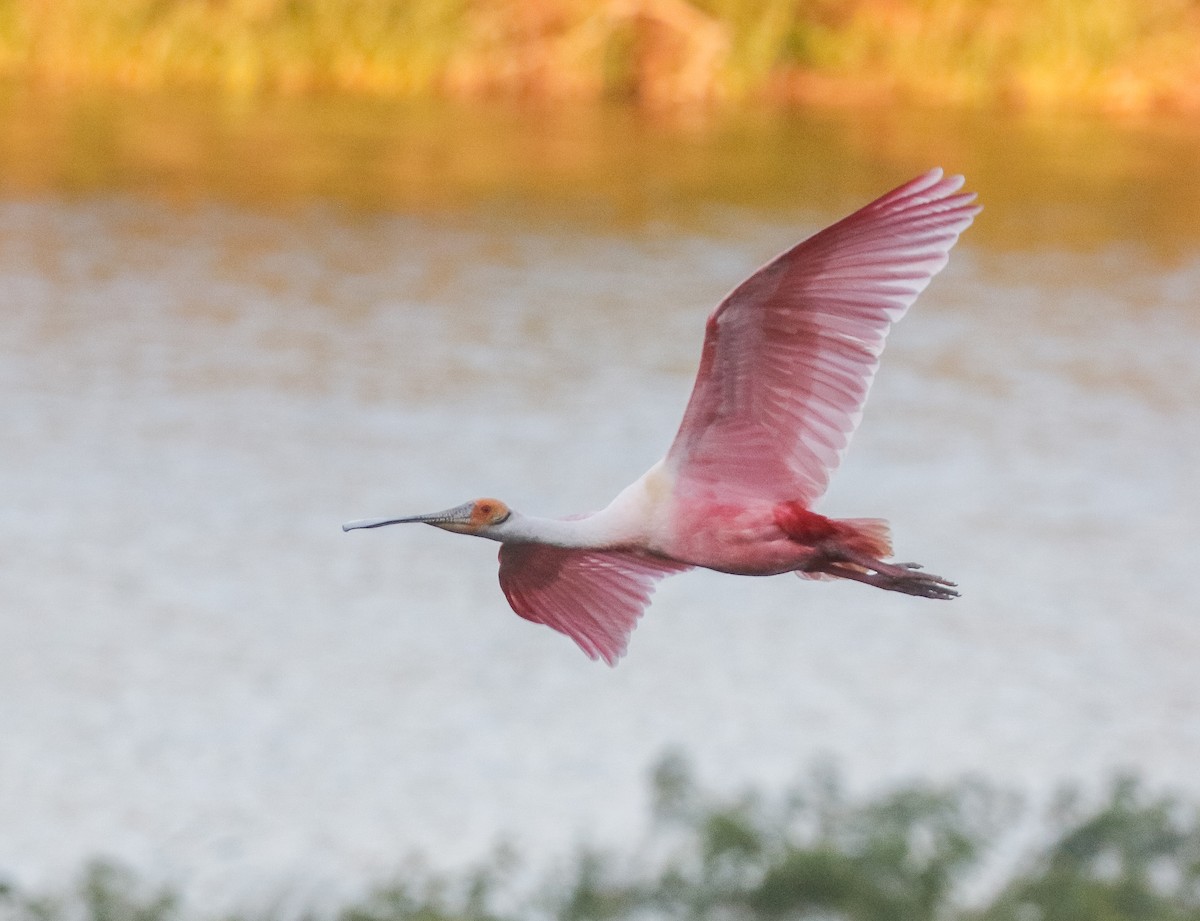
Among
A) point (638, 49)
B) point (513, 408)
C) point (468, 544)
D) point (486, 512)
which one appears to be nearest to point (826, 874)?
point (486, 512)

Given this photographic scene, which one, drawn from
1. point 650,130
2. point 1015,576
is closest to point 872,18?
point 650,130

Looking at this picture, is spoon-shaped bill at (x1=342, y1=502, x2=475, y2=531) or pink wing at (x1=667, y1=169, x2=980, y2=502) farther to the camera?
pink wing at (x1=667, y1=169, x2=980, y2=502)

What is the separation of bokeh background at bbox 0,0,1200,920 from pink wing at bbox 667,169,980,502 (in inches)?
322

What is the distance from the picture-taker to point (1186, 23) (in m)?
38.7

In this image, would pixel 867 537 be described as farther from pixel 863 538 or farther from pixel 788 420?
pixel 788 420

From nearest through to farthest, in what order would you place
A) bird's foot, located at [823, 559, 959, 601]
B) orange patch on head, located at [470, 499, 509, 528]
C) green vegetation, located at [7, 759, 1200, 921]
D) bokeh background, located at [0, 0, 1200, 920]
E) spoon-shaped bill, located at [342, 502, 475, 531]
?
spoon-shaped bill, located at [342, 502, 475, 531] → orange patch on head, located at [470, 499, 509, 528] → bird's foot, located at [823, 559, 959, 601] → green vegetation, located at [7, 759, 1200, 921] → bokeh background, located at [0, 0, 1200, 920]

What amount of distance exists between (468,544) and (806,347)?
78.1 feet

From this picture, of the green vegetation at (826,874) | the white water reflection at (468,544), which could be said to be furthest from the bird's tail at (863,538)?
the white water reflection at (468,544)

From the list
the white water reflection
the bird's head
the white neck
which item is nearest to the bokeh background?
the white water reflection

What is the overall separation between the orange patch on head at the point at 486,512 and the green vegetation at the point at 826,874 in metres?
7.17

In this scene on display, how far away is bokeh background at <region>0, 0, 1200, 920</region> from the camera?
835 inches

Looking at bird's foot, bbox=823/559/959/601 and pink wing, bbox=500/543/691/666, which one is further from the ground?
bird's foot, bbox=823/559/959/601

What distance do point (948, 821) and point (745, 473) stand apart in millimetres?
8514

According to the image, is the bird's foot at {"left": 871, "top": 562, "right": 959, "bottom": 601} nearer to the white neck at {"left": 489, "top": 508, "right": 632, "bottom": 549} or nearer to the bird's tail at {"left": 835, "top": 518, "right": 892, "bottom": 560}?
the bird's tail at {"left": 835, "top": 518, "right": 892, "bottom": 560}
